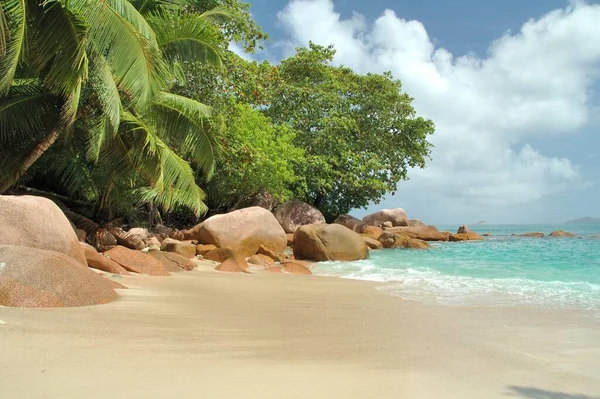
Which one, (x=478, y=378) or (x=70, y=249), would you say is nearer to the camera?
(x=478, y=378)

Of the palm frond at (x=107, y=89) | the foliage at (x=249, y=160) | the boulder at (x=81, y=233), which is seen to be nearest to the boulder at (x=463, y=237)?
the foliage at (x=249, y=160)

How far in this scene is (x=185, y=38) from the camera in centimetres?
1185

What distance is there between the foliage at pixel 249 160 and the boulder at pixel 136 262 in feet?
27.9

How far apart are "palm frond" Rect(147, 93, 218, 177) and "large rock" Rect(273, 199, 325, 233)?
1031 cm

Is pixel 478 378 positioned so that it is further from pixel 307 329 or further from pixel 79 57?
pixel 79 57

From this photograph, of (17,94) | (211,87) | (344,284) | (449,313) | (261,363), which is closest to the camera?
(261,363)

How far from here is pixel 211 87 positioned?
54.3ft

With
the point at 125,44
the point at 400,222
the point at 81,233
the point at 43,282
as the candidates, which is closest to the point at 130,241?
the point at 81,233

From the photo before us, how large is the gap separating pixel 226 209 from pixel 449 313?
17132 millimetres

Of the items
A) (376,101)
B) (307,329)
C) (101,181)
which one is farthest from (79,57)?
(376,101)

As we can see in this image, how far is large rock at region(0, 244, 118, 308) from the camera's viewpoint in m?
4.61

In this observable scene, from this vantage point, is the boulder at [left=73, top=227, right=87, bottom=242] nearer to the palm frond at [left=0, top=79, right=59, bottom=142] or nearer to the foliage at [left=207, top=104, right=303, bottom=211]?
the palm frond at [left=0, top=79, right=59, bottom=142]

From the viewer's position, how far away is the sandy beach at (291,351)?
2805 mm

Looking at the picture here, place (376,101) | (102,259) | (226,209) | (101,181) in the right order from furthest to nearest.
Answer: (376,101) → (226,209) → (101,181) → (102,259)
